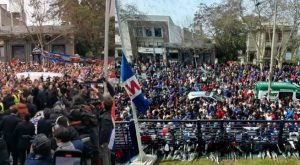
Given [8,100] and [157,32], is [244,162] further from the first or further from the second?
[8,100]

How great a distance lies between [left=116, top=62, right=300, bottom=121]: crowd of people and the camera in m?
15.1

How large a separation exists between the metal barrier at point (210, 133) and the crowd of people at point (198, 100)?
170cm

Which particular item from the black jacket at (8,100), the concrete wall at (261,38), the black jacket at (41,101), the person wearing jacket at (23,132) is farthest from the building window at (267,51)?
the person wearing jacket at (23,132)

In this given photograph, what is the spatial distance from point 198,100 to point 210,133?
36.9 ft

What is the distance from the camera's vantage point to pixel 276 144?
1134cm

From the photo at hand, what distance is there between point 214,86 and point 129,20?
15392mm

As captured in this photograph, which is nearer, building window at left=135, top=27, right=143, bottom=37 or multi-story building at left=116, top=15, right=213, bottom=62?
multi-story building at left=116, top=15, right=213, bottom=62

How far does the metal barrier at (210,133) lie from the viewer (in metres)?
11.3

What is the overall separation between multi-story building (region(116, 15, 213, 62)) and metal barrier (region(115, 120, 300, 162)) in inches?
69.0

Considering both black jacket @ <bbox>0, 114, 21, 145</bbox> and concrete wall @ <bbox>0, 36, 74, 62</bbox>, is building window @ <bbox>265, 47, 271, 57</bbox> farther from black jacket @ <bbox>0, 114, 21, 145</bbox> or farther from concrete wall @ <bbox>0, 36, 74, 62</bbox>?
black jacket @ <bbox>0, 114, 21, 145</bbox>

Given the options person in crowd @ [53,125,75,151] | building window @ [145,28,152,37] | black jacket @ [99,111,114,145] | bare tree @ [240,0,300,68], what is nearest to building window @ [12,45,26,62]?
bare tree @ [240,0,300,68]

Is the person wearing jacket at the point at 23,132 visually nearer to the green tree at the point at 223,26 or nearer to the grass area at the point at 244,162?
the grass area at the point at 244,162

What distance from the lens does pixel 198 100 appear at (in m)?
22.6

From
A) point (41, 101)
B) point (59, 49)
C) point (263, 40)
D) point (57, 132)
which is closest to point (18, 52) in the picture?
point (59, 49)
